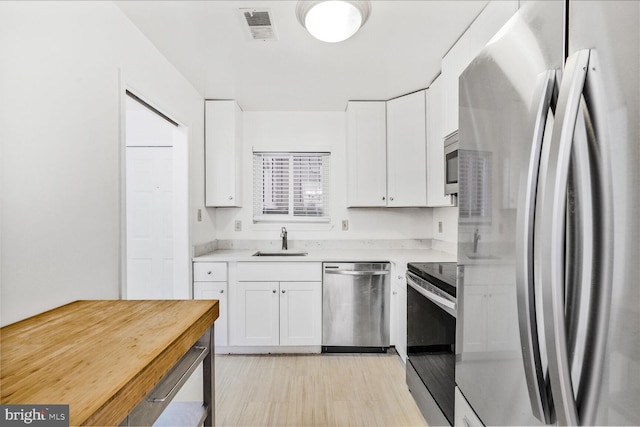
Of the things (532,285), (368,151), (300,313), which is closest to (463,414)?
(532,285)

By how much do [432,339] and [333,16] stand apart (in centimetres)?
178

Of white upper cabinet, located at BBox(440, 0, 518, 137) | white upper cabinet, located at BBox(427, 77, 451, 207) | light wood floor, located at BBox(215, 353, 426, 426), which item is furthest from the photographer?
white upper cabinet, located at BBox(427, 77, 451, 207)

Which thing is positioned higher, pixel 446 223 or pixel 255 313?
pixel 446 223

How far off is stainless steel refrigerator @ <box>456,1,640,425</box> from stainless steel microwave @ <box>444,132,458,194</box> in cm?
125

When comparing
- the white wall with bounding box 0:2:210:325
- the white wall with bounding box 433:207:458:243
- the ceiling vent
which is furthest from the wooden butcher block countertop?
the white wall with bounding box 433:207:458:243

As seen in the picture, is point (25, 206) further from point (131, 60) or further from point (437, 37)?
point (437, 37)

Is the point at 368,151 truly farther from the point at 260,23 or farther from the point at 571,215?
the point at 571,215

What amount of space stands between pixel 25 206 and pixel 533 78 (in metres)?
1.71

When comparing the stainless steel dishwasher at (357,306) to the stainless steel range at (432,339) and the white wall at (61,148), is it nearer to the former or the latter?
the stainless steel range at (432,339)

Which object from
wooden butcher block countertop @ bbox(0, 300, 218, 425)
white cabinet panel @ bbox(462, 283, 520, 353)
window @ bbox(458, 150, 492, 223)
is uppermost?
window @ bbox(458, 150, 492, 223)

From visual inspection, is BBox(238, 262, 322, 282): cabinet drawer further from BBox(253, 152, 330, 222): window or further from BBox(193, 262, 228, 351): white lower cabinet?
BBox(253, 152, 330, 222): window

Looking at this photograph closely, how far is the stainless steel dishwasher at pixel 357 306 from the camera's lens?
2.80m

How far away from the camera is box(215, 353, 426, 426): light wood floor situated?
1.93 metres

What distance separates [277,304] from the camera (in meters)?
2.84
